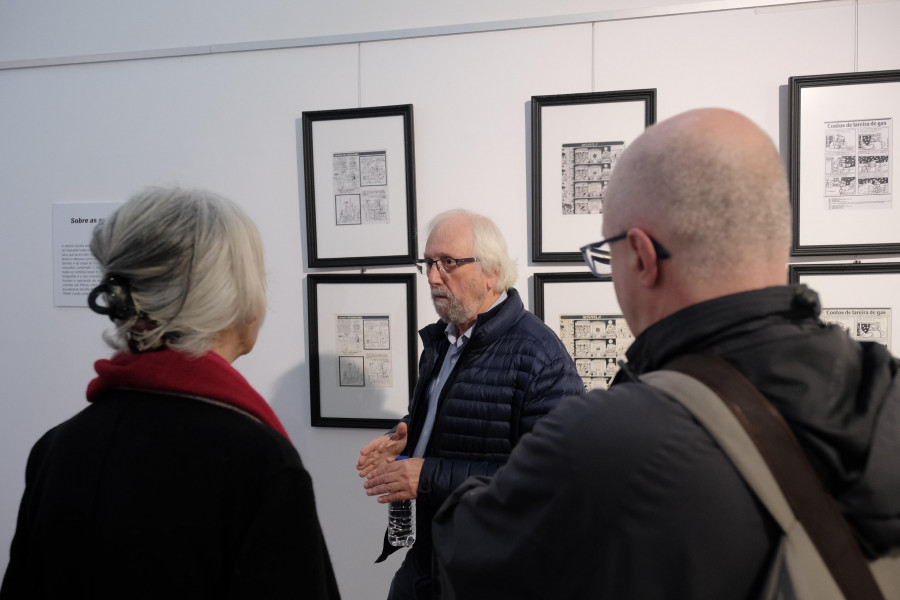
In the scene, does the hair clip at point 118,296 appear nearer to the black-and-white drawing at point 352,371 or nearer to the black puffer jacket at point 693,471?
the black puffer jacket at point 693,471

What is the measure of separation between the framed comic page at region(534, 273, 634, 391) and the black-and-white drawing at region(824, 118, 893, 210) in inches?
32.0

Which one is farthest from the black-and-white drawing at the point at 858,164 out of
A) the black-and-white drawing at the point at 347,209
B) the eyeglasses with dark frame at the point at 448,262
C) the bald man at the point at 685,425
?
the black-and-white drawing at the point at 347,209

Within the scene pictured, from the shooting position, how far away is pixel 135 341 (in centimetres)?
90

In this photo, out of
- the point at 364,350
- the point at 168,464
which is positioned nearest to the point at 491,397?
the point at 364,350

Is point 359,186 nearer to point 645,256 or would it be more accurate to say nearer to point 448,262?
point 448,262

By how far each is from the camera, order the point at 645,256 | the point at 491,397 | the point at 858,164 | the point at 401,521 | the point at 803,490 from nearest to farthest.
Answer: the point at 803,490 → the point at 645,256 → the point at 491,397 → the point at 401,521 → the point at 858,164

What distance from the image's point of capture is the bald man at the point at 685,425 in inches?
26.2

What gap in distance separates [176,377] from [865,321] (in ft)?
7.24

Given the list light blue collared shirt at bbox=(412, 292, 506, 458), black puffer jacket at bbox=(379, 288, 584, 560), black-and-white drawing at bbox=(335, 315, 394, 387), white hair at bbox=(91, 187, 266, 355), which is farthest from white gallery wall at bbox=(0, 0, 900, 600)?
white hair at bbox=(91, 187, 266, 355)

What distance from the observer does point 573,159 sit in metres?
2.25

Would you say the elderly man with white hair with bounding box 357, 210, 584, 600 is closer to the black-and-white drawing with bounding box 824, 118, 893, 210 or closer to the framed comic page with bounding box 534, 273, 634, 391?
the framed comic page with bounding box 534, 273, 634, 391

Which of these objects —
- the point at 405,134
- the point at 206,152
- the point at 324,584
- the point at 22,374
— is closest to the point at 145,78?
the point at 206,152

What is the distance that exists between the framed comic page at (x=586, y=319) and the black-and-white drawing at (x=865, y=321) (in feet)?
2.30

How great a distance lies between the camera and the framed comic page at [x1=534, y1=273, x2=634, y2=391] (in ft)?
7.38
